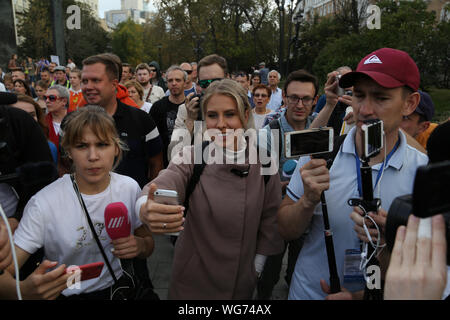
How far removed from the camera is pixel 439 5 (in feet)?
116

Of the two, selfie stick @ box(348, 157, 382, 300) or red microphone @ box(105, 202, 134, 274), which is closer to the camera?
selfie stick @ box(348, 157, 382, 300)

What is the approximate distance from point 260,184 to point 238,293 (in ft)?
2.11

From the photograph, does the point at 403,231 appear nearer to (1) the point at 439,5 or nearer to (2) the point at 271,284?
(2) the point at 271,284

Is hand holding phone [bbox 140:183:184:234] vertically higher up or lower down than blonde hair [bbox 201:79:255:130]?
lower down

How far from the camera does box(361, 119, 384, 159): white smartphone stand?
1.39m

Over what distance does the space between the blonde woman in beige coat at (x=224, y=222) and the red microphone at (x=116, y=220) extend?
21 centimetres

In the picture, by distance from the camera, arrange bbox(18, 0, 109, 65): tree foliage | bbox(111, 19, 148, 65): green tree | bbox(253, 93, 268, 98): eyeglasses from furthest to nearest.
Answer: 1. bbox(111, 19, 148, 65): green tree
2. bbox(18, 0, 109, 65): tree foliage
3. bbox(253, 93, 268, 98): eyeglasses

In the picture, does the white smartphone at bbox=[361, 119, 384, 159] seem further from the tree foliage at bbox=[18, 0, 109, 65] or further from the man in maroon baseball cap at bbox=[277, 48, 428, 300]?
the tree foliage at bbox=[18, 0, 109, 65]

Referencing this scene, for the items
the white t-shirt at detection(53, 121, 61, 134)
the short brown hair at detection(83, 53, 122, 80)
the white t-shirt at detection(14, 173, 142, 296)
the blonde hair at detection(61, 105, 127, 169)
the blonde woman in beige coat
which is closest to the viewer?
the white t-shirt at detection(14, 173, 142, 296)

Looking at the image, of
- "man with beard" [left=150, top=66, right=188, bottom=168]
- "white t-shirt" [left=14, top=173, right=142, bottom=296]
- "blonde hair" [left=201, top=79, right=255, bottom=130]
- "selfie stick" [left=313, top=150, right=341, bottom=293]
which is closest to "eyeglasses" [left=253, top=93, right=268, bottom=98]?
"man with beard" [left=150, top=66, right=188, bottom=168]

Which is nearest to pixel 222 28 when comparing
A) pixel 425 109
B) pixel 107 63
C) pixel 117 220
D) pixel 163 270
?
pixel 107 63

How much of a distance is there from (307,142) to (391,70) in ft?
2.05

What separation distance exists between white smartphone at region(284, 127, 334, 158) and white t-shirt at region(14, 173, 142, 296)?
114 centimetres

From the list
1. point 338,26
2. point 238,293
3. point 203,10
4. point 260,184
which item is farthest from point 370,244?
point 203,10
